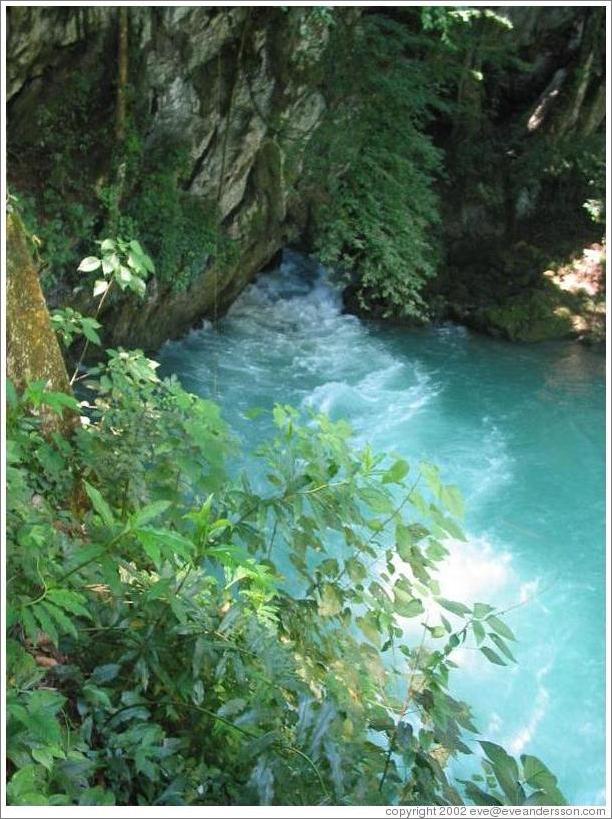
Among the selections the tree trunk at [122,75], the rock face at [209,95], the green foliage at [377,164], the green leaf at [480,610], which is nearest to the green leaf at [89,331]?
the green leaf at [480,610]

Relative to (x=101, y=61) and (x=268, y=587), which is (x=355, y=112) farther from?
(x=268, y=587)

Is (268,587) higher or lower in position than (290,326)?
higher

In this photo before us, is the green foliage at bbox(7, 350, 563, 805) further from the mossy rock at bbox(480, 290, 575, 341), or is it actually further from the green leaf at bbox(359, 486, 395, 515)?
the mossy rock at bbox(480, 290, 575, 341)

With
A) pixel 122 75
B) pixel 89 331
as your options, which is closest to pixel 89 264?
pixel 89 331

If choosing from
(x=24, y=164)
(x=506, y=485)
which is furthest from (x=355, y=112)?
(x=506, y=485)

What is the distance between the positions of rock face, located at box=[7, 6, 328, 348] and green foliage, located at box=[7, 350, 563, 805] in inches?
171

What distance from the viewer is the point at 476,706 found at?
15.0 feet

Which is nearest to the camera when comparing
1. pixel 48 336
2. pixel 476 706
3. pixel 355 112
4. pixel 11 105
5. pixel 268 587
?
pixel 268 587

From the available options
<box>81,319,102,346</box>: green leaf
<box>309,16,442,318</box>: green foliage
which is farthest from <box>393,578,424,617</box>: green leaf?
<box>309,16,442,318</box>: green foliage

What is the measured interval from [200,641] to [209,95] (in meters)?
6.31

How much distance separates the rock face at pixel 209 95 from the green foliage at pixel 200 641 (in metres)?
4.34

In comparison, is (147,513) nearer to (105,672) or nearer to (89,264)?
(105,672)

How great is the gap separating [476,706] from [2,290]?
397 cm

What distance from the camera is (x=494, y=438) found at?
765 cm
